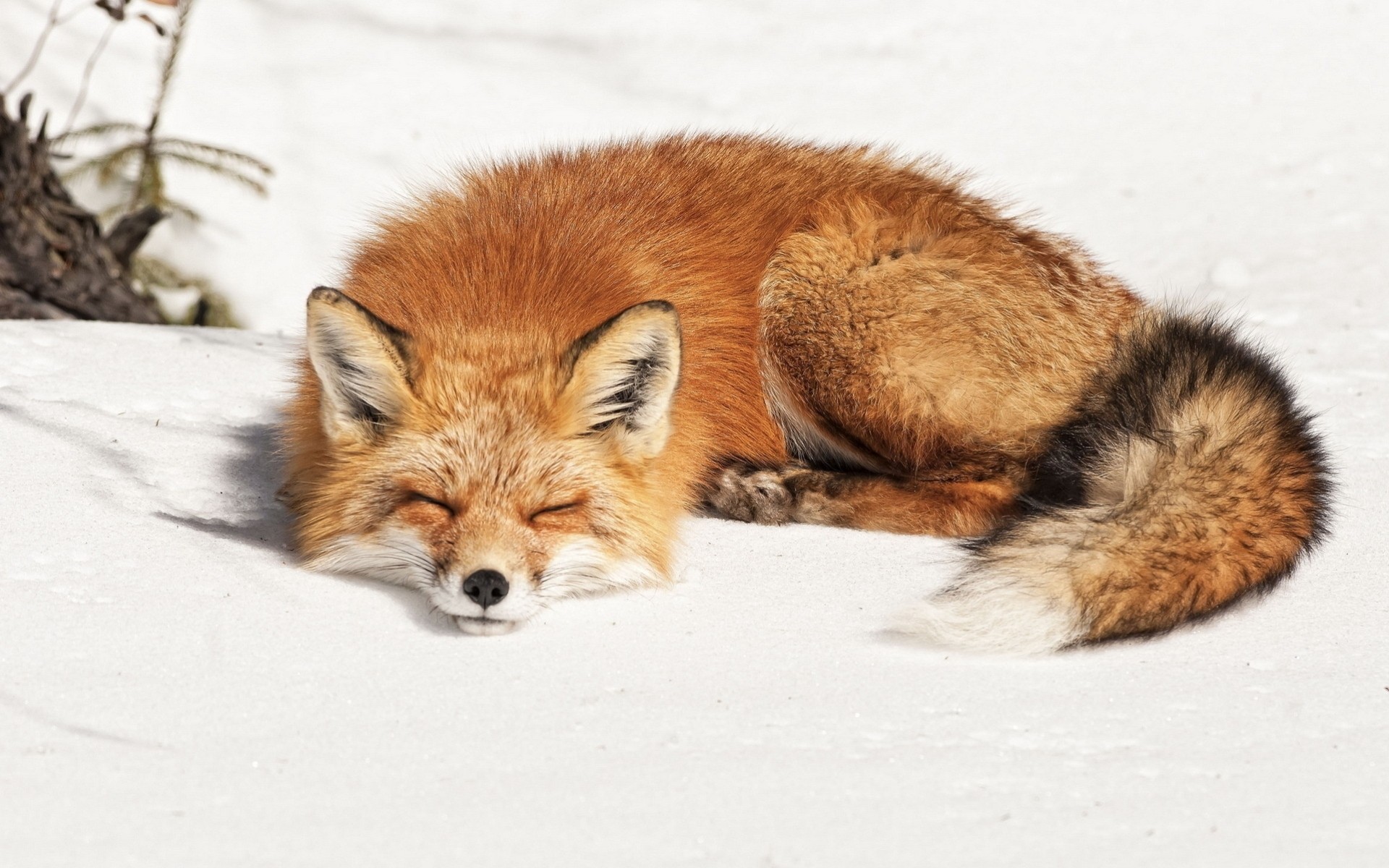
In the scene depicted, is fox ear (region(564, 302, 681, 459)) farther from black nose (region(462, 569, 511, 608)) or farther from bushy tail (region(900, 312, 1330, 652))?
bushy tail (region(900, 312, 1330, 652))

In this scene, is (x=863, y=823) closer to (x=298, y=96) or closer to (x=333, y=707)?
(x=333, y=707)

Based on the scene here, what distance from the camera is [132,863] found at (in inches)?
87.2

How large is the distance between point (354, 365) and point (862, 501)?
1739 millimetres

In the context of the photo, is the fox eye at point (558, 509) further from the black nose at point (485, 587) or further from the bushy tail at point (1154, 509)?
the bushy tail at point (1154, 509)

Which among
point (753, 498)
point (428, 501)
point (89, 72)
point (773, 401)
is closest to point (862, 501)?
point (753, 498)

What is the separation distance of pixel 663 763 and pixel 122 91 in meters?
7.95

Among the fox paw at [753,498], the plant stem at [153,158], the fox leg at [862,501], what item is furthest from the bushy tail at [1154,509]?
the plant stem at [153,158]

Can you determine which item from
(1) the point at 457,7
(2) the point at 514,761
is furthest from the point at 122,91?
(2) the point at 514,761

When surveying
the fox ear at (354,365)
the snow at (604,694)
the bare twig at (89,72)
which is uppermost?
the bare twig at (89,72)

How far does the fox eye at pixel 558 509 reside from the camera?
11.4 feet

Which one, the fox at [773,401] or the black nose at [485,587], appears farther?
the fox at [773,401]

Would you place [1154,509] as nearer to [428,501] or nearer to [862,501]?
[862,501]

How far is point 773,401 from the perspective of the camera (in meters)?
4.59

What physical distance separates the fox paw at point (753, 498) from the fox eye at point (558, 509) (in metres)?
0.98
